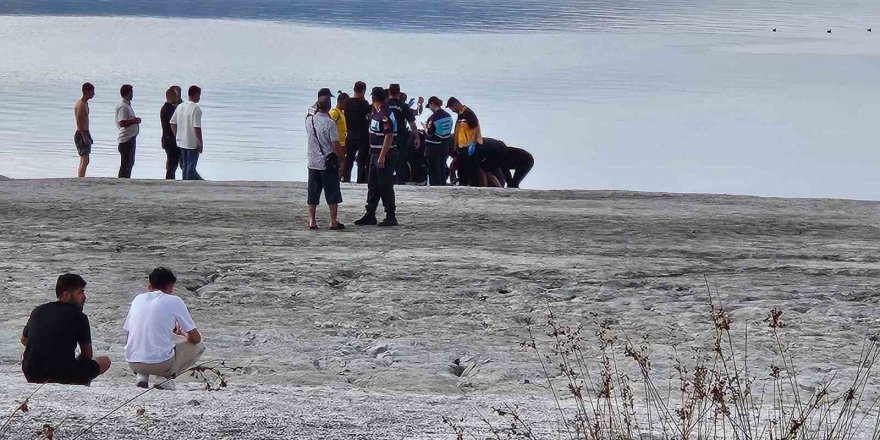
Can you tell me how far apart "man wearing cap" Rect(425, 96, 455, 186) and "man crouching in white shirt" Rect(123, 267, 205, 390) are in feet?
29.9

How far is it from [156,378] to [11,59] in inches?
2005

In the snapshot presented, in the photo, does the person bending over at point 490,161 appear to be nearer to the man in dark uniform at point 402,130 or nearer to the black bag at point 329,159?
the man in dark uniform at point 402,130

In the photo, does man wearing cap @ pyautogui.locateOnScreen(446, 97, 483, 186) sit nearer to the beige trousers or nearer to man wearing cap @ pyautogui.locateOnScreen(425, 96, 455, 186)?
man wearing cap @ pyautogui.locateOnScreen(425, 96, 455, 186)

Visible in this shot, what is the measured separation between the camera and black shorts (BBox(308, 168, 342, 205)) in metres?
12.8

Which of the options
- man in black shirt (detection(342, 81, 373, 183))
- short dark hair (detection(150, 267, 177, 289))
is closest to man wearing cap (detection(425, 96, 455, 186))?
man in black shirt (detection(342, 81, 373, 183))

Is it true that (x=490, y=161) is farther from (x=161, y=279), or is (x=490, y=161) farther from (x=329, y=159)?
(x=161, y=279)

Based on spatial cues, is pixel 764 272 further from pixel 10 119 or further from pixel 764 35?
pixel 764 35

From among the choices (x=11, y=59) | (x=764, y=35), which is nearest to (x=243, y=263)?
(x=11, y=59)

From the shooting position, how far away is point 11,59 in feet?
183

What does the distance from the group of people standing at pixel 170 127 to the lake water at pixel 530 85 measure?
22.4 feet

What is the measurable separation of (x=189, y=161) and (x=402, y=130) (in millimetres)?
3504

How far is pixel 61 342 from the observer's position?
7.39 metres

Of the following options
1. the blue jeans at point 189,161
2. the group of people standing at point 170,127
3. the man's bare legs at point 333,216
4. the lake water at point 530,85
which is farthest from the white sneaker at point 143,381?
the lake water at point 530,85

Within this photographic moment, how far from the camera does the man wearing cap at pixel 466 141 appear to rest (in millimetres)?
17125
